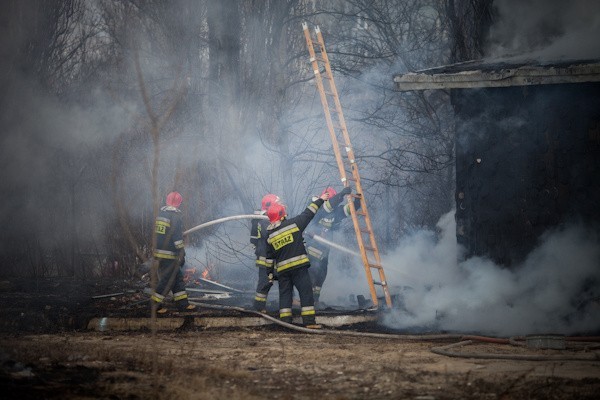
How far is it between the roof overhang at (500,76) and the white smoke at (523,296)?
1.92 m

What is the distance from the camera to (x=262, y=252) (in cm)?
1134

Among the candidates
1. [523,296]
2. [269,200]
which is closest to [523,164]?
[523,296]

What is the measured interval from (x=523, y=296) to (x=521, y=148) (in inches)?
77.3

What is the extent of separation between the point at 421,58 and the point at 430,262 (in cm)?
666

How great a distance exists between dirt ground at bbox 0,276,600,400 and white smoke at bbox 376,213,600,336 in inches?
38.2

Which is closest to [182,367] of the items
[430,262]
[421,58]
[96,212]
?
[430,262]

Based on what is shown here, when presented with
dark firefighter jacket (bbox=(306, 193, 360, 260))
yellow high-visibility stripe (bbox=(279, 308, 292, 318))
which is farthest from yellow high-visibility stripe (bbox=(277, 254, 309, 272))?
dark firefighter jacket (bbox=(306, 193, 360, 260))

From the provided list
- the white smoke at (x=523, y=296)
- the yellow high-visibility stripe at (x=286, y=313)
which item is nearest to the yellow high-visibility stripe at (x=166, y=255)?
the yellow high-visibility stripe at (x=286, y=313)

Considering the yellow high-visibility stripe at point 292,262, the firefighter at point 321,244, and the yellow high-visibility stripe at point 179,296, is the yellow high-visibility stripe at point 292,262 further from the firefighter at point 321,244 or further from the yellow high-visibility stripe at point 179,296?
the yellow high-visibility stripe at point 179,296

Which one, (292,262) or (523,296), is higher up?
(292,262)

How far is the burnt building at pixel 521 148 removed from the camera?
330 inches

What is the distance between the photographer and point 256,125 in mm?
13961

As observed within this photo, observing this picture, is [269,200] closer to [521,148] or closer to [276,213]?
[276,213]

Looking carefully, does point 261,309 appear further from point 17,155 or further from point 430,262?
point 17,155
